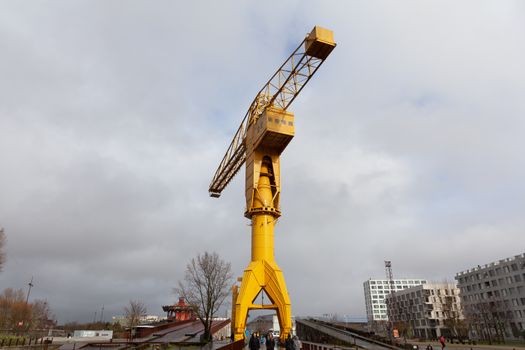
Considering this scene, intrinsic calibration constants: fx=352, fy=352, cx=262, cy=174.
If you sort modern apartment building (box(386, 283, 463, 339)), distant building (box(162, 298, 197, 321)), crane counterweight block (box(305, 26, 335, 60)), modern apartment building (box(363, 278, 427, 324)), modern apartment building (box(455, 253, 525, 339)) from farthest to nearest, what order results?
modern apartment building (box(363, 278, 427, 324)), modern apartment building (box(386, 283, 463, 339)), distant building (box(162, 298, 197, 321)), modern apartment building (box(455, 253, 525, 339)), crane counterweight block (box(305, 26, 335, 60))

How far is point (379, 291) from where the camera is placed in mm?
151750

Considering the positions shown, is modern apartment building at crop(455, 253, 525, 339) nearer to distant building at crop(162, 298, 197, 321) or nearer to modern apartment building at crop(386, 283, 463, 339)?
modern apartment building at crop(386, 283, 463, 339)

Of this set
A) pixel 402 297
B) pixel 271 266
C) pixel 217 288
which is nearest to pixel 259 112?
pixel 271 266

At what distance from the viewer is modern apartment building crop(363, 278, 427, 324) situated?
14788 centimetres

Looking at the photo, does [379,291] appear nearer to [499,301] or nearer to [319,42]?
[499,301]

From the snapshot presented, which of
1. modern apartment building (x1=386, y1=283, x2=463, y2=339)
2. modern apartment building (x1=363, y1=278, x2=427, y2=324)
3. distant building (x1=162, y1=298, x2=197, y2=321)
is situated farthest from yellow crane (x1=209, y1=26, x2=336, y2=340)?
modern apartment building (x1=363, y1=278, x2=427, y2=324)

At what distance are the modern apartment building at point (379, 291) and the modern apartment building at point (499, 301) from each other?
8297 cm

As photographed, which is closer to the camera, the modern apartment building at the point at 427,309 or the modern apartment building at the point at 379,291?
the modern apartment building at the point at 427,309

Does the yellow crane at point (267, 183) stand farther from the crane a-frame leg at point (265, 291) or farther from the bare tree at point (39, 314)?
the bare tree at point (39, 314)

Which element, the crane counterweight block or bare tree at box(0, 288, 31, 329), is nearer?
the crane counterweight block

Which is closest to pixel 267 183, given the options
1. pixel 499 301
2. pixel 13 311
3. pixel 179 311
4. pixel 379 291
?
pixel 179 311

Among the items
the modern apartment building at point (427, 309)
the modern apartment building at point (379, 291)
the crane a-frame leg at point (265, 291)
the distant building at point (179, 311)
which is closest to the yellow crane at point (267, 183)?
the crane a-frame leg at point (265, 291)

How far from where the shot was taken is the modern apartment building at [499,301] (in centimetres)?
5803

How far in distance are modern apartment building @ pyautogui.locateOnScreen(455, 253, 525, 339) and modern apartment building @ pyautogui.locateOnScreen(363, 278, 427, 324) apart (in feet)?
272
